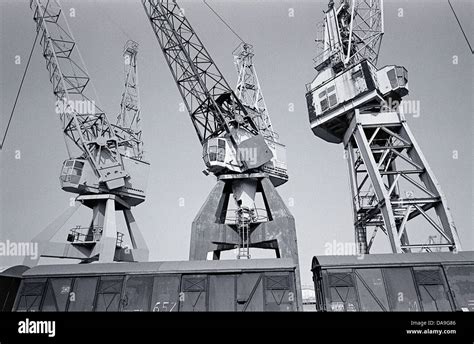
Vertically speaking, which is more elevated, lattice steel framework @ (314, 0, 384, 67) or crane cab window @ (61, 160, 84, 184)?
lattice steel framework @ (314, 0, 384, 67)

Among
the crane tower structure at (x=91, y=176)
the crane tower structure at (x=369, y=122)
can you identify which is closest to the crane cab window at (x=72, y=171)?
the crane tower structure at (x=91, y=176)

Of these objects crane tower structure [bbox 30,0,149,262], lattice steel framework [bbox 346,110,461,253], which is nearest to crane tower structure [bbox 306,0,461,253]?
lattice steel framework [bbox 346,110,461,253]

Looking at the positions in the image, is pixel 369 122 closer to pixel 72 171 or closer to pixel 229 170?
pixel 229 170

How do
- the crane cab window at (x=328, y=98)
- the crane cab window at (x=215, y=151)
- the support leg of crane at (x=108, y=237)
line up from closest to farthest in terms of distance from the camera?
the crane cab window at (x=215, y=151) < the crane cab window at (x=328, y=98) < the support leg of crane at (x=108, y=237)

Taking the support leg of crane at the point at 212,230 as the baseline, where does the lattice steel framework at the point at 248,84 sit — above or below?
above

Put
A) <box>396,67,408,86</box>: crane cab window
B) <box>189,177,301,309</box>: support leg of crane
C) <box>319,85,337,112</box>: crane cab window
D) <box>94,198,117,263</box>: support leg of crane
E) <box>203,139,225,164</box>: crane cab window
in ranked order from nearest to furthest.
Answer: <box>189,177,301,309</box>: support leg of crane < <box>396,67,408,86</box>: crane cab window < <box>203,139,225,164</box>: crane cab window < <box>319,85,337,112</box>: crane cab window < <box>94,198,117,263</box>: support leg of crane

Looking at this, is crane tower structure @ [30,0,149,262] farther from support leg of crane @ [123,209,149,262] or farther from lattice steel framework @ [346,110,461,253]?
lattice steel framework @ [346,110,461,253]

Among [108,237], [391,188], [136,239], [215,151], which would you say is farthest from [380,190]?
[136,239]

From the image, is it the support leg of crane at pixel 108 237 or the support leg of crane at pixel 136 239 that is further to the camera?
the support leg of crane at pixel 136 239

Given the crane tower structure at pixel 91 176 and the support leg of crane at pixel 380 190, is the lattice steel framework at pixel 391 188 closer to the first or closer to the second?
the support leg of crane at pixel 380 190

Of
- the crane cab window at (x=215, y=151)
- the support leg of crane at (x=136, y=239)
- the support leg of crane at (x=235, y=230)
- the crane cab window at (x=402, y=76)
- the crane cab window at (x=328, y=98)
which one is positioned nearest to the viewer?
the support leg of crane at (x=235, y=230)

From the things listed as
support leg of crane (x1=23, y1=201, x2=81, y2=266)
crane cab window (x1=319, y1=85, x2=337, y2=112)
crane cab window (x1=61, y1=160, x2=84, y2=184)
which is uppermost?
crane cab window (x1=319, y1=85, x2=337, y2=112)

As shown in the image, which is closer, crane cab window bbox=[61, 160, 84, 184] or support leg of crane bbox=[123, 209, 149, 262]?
crane cab window bbox=[61, 160, 84, 184]
